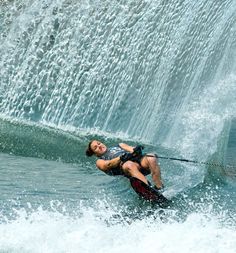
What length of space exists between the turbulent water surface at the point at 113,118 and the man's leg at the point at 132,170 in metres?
0.47

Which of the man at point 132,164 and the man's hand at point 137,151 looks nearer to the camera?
the man at point 132,164

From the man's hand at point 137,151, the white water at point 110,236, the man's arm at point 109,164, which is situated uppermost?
the man's hand at point 137,151

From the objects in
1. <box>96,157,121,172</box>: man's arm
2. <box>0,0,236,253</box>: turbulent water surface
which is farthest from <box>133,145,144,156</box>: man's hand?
<box>0,0,236,253</box>: turbulent water surface

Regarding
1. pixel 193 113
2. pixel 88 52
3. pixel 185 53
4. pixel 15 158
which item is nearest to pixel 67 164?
pixel 15 158

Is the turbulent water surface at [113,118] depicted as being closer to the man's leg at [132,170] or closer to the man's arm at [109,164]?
the man's leg at [132,170]

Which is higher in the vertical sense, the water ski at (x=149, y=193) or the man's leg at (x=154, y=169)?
the man's leg at (x=154, y=169)

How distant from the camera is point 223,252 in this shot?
30.0 ft

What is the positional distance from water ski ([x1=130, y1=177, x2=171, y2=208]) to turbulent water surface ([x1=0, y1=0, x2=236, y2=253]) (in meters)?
0.12

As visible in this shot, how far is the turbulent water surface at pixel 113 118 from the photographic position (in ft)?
33.8

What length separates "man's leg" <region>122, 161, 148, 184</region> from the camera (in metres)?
12.4

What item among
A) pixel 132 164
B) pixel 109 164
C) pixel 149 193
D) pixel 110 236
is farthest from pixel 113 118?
pixel 110 236

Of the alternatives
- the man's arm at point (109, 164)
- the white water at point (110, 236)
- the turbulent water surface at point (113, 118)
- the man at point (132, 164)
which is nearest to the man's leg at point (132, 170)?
the man at point (132, 164)

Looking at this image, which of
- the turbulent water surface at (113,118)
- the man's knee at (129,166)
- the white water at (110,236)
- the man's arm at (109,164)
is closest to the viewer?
the white water at (110,236)

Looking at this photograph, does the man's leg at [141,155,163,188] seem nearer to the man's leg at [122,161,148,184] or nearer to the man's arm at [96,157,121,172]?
the man's leg at [122,161,148,184]
